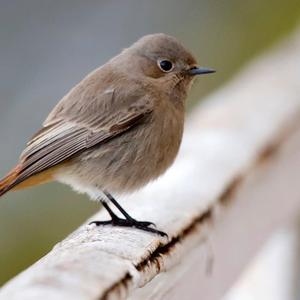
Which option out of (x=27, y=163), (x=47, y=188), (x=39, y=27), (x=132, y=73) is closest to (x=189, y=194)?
(x=27, y=163)

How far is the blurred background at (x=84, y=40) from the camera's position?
5.98 m

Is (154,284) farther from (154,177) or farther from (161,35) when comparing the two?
(161,35)

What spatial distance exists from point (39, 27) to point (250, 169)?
3.89 meters

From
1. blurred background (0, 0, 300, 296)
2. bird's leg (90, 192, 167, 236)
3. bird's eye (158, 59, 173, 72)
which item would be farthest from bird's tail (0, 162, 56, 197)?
blurred background (0, 0, 300, 296)

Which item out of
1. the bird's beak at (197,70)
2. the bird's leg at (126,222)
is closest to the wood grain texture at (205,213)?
the bird's leg at (126,222)

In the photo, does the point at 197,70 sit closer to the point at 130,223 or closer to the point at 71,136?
the point at 71,136

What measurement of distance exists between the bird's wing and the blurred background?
2.00m

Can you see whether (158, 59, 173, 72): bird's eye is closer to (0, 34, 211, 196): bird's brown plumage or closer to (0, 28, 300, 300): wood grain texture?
(0, 34, 211, 196): bird's brown plumage

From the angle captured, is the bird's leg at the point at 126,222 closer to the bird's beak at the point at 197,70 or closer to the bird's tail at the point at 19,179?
the bird's tail at the point at 19,179

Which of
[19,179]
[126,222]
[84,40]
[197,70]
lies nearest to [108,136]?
[19,179]

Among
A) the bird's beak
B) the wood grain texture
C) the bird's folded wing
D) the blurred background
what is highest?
the blurred background

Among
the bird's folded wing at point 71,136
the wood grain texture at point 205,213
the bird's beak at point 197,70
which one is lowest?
the wood grain texture at point 205,213

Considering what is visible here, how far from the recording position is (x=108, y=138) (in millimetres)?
3291

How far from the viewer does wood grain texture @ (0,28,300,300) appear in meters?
1.84
